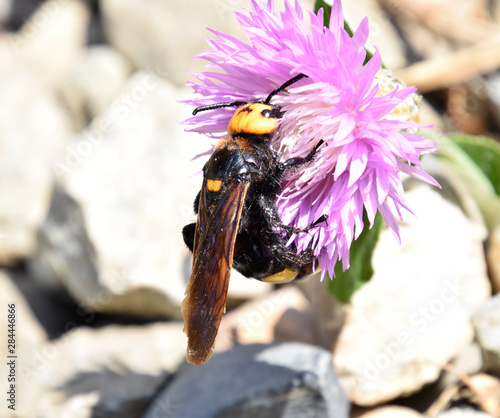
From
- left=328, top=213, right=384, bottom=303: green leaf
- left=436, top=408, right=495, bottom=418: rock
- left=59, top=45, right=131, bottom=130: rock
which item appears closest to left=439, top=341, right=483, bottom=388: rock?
left=436, top=408, right=495, bottom=418: rock

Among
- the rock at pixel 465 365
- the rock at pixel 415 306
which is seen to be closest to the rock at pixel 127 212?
the rock at pixel 415 306

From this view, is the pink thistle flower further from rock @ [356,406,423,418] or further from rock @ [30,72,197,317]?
rock @ [30,72,197,317]

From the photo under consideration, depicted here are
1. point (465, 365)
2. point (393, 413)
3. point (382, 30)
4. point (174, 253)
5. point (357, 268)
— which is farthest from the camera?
point (382, 30)

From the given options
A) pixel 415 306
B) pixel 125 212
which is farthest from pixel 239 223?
pixel 125 212

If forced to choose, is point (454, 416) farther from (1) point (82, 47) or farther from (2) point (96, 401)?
(1) point (82, 47)

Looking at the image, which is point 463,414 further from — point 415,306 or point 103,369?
point 103,369

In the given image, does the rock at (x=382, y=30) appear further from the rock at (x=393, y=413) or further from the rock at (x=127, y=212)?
the rock at (x=393, y=413)
